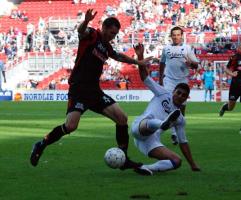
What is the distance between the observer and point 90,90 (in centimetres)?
1107

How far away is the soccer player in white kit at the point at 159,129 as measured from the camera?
33.6 ft

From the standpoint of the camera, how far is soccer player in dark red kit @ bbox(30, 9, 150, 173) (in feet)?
35.8

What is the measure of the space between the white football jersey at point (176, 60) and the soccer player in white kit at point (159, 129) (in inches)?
198

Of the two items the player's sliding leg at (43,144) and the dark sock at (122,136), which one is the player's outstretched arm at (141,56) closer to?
the dark sock at (122,136)

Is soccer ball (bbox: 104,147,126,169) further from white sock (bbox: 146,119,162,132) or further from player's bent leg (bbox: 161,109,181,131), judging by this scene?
player's bent leg (bbox: 161,109,181,131)

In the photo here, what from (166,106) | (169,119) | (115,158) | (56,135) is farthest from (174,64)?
(169,119)

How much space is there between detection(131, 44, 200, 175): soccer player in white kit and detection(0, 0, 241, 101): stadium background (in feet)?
112

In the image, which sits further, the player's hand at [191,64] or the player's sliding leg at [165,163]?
the player's hand at [191,64]

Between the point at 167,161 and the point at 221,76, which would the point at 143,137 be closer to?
the point at 167,161

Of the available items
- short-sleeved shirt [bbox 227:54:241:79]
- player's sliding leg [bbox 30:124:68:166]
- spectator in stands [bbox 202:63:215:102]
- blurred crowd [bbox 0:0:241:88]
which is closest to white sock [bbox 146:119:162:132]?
player's sliding leg [bbox 30:124:68:166]

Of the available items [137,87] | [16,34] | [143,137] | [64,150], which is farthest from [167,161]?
[16,34]

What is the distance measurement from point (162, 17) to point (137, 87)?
7.18 meters

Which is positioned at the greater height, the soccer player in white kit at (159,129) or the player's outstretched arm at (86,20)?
the player's outstretched arm at (86,20)

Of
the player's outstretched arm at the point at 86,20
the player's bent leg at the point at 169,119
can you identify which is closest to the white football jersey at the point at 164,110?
the player's bent leg at the point at 169,119
